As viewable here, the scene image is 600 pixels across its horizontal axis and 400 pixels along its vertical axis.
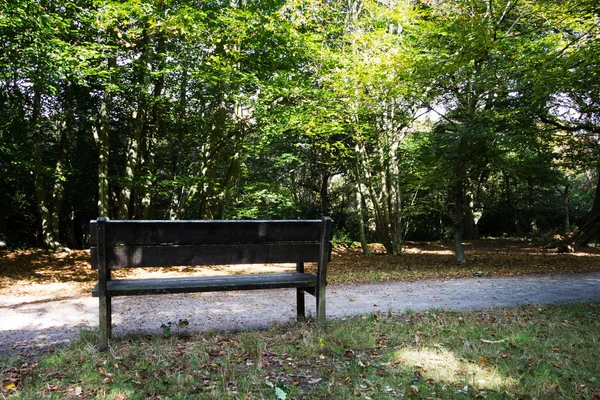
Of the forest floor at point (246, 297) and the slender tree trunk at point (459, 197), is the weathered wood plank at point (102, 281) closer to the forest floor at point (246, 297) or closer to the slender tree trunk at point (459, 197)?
the forest floor at point (246, 297)

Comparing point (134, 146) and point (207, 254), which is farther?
point (134, 146)

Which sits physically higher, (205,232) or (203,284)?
(205,232)

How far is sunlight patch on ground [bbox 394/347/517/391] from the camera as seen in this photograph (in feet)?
9.96

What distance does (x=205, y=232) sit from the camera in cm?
409

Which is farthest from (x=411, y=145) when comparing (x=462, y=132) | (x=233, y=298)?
(x=233, y=298)

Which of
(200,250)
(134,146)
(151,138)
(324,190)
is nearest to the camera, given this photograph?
(200,250)

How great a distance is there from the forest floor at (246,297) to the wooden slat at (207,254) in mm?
1022

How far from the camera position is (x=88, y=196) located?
58.9 feet

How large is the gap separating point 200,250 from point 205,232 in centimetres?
18

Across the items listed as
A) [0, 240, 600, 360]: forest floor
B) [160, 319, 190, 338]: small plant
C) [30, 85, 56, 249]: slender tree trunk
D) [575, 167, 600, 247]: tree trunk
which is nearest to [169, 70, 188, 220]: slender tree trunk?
[0, 240, 600, 360]: forest floor

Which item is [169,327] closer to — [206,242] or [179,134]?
[206,242]

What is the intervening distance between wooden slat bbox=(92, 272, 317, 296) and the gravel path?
2.35 ft

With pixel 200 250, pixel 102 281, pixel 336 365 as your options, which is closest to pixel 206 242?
pixel 200 250

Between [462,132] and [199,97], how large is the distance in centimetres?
811
